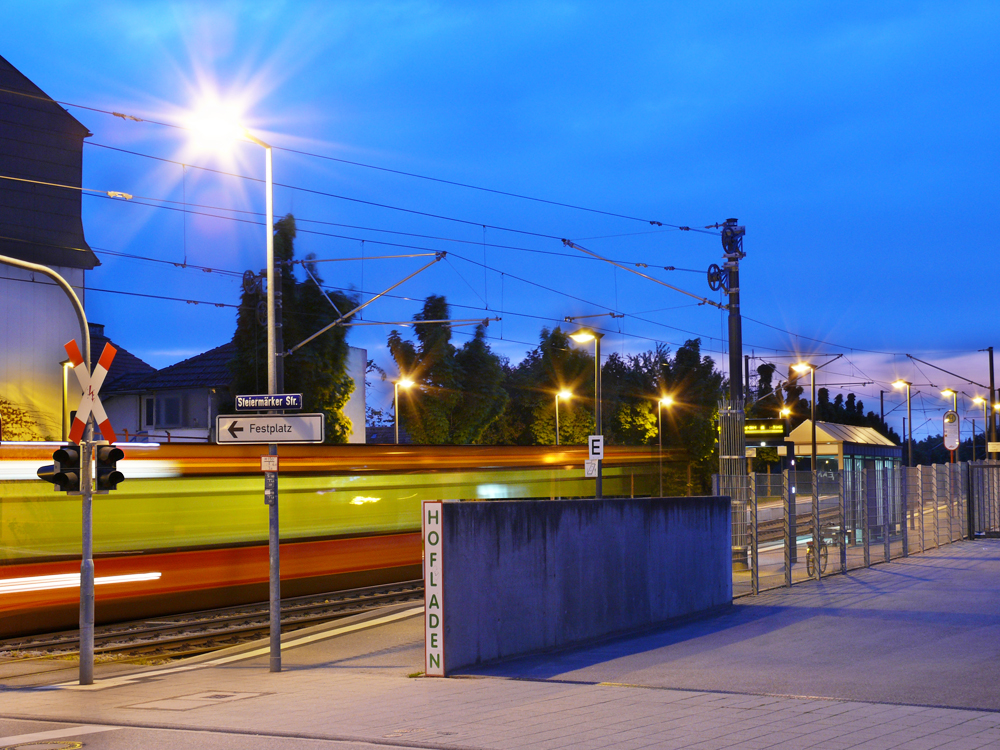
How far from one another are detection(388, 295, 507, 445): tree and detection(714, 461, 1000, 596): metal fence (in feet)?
87.2

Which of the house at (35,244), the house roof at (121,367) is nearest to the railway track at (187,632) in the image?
the house at (35,244)

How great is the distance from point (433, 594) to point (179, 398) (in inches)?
1755

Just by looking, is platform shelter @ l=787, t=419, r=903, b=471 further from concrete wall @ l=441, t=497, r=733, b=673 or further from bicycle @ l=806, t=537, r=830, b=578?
concrete wall @ l=441, t=497, r=733, b=673

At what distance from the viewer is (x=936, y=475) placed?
2742cm

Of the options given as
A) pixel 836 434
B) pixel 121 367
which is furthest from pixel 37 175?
pixel 836 434

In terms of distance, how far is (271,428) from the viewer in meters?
12.1

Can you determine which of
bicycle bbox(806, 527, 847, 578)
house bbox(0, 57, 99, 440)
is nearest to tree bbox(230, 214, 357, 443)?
house bbox(0, 57, 99, 440)

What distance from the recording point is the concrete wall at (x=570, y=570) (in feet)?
37.7

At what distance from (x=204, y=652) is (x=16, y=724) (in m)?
6.20

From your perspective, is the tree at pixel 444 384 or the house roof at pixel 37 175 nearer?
the house roof at pixel 37 175

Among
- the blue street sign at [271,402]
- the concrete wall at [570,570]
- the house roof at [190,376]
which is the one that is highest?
the house roof at [190,376]

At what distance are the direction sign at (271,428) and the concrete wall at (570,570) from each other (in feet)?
6.05

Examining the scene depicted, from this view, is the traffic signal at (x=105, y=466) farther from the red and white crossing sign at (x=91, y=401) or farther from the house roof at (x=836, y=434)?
the house roof at (x=836, y=434)

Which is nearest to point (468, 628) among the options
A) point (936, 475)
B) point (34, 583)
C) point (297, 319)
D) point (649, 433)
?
point (34, 583)
